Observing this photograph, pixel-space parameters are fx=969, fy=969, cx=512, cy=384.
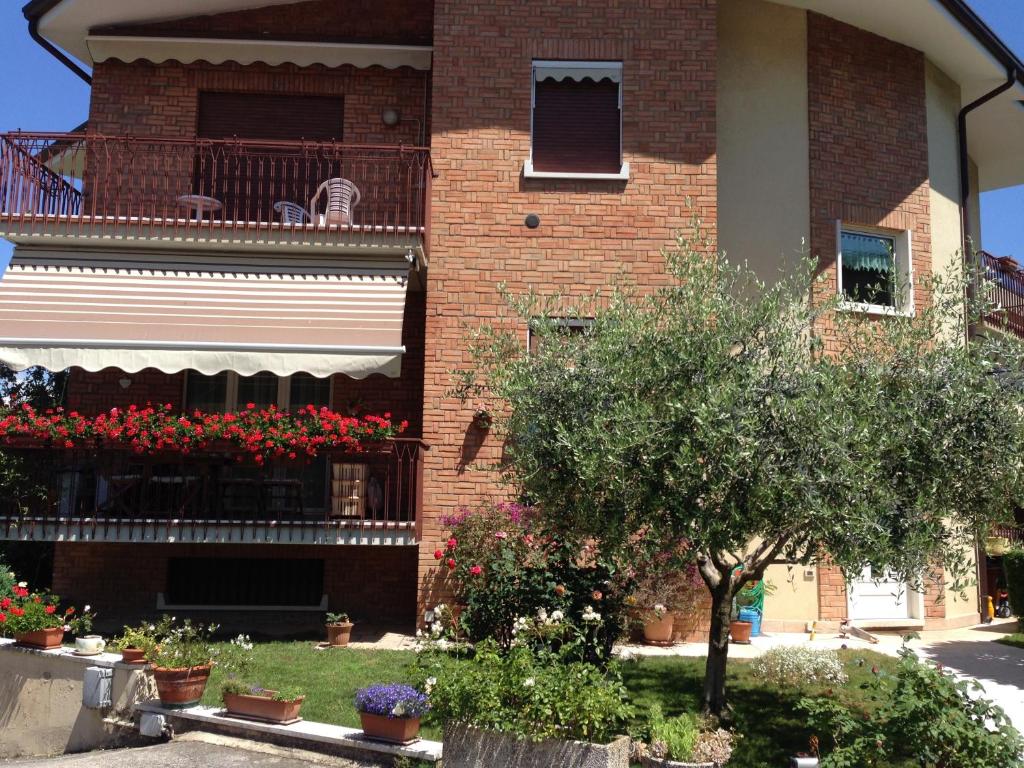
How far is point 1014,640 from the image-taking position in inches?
579

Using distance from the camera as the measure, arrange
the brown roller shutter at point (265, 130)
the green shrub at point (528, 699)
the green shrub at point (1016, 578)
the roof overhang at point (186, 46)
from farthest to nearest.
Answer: the brown roller shutter at point (265, 130) < the roof overhang at point (186, 46) < the green shrub at point (1016, 578) < the green shrub at point (528, 699)

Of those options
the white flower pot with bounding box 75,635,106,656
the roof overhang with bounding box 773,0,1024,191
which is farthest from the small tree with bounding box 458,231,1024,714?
the roof overhang with bounding box 773,0,1024,191

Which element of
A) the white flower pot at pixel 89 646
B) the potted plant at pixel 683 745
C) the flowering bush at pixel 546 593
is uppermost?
the flowering bush at pixel 546 593

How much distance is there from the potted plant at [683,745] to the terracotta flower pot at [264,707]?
336cm

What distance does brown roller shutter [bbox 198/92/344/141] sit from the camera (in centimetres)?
1656

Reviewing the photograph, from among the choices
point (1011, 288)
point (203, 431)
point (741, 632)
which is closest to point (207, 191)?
point (203, 431)

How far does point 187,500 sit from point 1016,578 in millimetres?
13087

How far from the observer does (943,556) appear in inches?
324

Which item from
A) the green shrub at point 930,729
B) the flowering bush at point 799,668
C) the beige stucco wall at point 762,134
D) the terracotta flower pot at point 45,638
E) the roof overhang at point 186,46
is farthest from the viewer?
the beige stucco wall at point 762,134

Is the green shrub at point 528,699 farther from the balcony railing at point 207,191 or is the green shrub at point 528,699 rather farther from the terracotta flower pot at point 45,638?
the balcony railing at point 207,191

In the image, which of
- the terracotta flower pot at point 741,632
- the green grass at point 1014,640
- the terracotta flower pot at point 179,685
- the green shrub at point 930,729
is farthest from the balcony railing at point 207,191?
the green grass at point 1014,640

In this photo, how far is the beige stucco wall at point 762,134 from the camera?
16.0m

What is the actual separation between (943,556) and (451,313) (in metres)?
8.30

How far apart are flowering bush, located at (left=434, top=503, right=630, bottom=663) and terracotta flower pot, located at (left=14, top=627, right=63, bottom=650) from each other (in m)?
4.93
